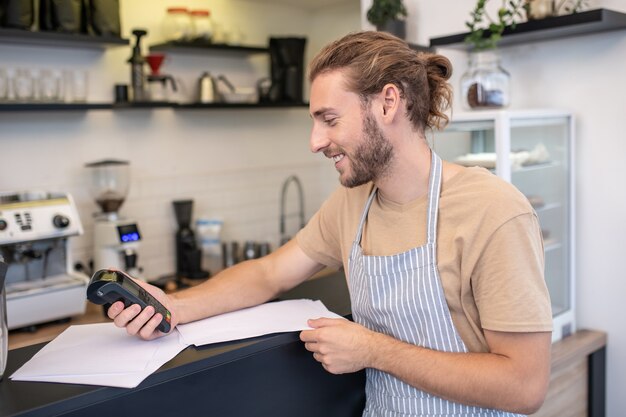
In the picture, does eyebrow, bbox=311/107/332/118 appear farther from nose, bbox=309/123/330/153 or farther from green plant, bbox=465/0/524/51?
green plant, bbox=465/0/524/51

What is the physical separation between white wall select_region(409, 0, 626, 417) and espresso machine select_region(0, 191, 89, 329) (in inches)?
78.7

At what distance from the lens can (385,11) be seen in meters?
3.04

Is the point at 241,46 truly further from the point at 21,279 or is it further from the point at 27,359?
the point at 27,359

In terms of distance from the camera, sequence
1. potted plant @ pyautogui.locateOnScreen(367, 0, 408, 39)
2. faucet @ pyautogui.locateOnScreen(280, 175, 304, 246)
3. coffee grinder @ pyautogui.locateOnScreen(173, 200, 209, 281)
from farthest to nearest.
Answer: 1. faucet @ pyautogui.locateOnScreen(280, 175, 304, 246)
2. coffee grinder @ pyautogui.locateOnScreen(173, 200, 209, 281)
3. potted plant @ pyautogui.locateOnScreen(367, 0, 408, 39)

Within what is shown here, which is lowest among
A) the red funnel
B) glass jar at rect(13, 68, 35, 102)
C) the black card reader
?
the black card reader

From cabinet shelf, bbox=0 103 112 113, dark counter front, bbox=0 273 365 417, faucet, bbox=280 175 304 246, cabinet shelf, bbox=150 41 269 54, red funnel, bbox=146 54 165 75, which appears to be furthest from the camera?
faucet, bbox=280 175 304 246

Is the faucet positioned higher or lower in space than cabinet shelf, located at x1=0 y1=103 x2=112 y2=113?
lower

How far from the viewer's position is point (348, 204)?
1.69 metres

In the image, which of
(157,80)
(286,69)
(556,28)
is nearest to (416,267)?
(556,28)

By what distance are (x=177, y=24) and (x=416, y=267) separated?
261 centimetres

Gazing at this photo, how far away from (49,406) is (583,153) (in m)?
2.16

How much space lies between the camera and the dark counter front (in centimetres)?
114

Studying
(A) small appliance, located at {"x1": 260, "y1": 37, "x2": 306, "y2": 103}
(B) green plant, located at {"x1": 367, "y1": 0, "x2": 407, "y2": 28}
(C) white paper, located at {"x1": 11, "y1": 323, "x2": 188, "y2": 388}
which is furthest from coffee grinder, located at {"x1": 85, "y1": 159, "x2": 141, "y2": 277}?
(C) white paper, located at {"x1": 11, "y1": 323, "x2": 188, "y2": 388}

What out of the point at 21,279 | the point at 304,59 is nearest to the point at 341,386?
the point at 21,279
